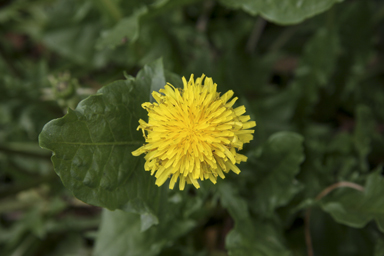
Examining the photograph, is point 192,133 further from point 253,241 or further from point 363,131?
point 363,131

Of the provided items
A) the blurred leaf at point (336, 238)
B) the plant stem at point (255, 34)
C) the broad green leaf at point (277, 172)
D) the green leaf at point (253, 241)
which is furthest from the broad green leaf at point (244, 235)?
the plant stem at point (255, 34)

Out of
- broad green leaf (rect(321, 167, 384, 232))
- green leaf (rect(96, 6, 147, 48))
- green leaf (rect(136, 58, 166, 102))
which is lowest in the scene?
broad green leaf (rect(321, 167, 384, 232))

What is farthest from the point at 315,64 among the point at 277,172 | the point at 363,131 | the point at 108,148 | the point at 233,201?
the point at 108,148

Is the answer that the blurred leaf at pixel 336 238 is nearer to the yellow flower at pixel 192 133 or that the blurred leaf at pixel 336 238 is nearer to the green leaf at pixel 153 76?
the yellow flower at pixel 192 133

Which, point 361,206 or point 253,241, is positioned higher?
point 361,206

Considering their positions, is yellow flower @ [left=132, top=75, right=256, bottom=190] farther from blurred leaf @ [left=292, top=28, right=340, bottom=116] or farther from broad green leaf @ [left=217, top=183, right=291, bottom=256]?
blurred leaf @ [left=292, top=28, right=340, bottom=116]

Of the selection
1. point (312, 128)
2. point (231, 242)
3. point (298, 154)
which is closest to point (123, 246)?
point (231, 242)

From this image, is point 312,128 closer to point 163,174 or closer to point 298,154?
point 298,154

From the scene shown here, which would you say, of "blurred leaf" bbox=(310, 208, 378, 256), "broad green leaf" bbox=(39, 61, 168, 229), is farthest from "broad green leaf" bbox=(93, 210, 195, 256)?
"blurred leaf" bbox=(310, 208, 378, 256)

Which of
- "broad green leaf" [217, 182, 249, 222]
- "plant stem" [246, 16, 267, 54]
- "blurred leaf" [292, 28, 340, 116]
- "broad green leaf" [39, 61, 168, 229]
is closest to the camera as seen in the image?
"broad green leaf" [39, 61, 168, 229]
